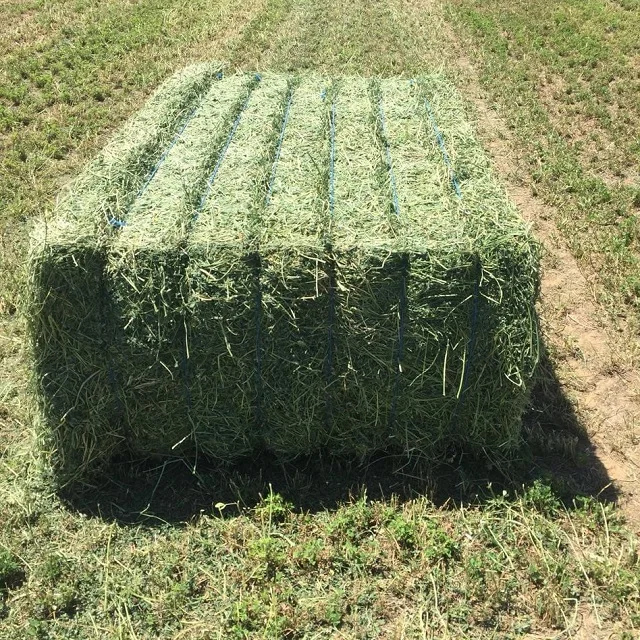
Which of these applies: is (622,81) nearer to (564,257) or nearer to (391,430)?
(564,257)

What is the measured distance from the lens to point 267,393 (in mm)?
4660

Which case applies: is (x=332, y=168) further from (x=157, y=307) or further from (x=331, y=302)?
(x=157, y=307)

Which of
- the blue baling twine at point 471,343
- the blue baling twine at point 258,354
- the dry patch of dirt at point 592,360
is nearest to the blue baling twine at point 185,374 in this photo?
the blue baling twine at point 258,354

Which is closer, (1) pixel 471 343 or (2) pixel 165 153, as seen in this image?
(1) pixel 471 343

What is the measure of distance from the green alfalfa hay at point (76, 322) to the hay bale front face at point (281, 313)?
0.05 ft

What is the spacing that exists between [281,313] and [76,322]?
1.34 meters

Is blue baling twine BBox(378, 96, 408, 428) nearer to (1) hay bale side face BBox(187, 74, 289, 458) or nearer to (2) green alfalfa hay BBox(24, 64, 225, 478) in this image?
(1) hay bale side face BBox(187, 74, 289, 458)

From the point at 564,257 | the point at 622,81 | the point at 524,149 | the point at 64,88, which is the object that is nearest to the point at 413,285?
the point at 564,257

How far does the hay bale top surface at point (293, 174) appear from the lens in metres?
4.45

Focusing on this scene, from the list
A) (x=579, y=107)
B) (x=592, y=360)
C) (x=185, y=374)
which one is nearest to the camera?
(x=185, y=374)

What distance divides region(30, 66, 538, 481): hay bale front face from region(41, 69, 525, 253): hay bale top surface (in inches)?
0.8

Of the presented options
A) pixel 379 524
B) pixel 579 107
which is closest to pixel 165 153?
pixel 379 524

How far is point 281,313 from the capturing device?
4.38 m

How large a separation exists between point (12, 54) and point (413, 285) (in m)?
11.1
